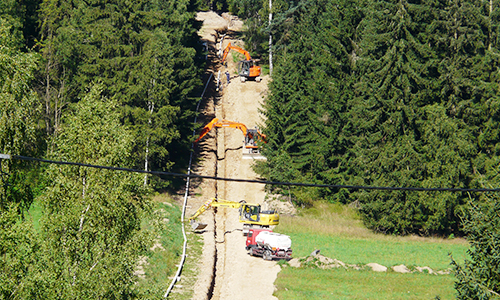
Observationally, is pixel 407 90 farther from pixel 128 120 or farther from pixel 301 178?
pixel 128 120

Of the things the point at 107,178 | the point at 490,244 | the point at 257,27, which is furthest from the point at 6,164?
the point at 257,27

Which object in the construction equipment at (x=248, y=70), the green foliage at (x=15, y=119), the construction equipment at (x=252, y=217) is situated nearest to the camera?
the green foliage at (x=15, y=119)

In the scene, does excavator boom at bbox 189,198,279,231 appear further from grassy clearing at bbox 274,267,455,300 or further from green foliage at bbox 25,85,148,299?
green foliage at bbox 25,85,148,299

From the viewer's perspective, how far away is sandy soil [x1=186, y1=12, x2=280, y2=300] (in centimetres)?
3597

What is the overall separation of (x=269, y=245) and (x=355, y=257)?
5.79 m

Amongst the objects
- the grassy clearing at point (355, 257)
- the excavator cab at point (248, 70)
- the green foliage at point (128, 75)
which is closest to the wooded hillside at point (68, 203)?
the grassy clearing at point (355, 257)

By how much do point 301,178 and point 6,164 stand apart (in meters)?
32.6

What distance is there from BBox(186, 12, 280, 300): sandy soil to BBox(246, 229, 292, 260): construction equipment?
1.72 feet

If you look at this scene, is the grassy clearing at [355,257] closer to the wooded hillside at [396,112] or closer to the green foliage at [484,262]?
the wooded hillside at [396,112]

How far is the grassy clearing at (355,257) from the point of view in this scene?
35.3 meters

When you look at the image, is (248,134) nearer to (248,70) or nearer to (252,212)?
(252,212)

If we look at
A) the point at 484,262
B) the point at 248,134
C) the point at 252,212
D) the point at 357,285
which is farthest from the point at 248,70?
the point at 484,262

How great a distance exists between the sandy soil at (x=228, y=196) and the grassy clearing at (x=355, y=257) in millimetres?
2052

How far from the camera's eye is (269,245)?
3941cm
